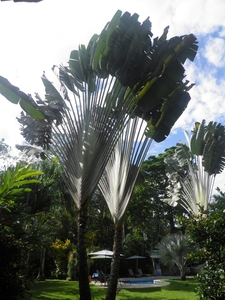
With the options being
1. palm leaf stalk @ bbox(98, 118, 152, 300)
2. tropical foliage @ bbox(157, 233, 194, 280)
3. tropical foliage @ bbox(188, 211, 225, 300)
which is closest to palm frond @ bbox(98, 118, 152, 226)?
palm leaf stalk @ bbox(98, 118, 152, 300)

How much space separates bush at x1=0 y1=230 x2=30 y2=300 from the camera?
493cm

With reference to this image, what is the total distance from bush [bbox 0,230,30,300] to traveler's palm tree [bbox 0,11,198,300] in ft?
7.15

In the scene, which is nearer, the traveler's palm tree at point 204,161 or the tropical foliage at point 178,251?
the traveler's palm tree at point 204,161

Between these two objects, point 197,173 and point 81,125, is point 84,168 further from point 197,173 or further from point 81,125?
point 197,173

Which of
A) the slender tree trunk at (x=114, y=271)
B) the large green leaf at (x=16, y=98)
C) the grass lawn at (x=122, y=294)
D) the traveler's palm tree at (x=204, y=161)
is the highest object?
the traveler's palm tree at (x=204, y=161)

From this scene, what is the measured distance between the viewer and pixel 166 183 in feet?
87.6

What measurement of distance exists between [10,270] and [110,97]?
4946 millimetres

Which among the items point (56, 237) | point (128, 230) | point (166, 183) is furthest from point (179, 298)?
point (128, 230)

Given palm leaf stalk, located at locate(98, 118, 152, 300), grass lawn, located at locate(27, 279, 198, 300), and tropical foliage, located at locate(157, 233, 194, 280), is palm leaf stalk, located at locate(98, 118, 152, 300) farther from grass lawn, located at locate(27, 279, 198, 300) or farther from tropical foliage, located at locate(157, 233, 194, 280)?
tropical foliage, located at locate(157, 233, 194, 280)

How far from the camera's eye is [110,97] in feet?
26.6

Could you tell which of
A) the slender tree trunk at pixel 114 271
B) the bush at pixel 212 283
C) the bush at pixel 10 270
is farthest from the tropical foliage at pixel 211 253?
the slender tree trunk at pixel 114 271

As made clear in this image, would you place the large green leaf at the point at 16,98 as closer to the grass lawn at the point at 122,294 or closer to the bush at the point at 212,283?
the bush at the point at 212,283

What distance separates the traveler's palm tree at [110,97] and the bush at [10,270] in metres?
2.18

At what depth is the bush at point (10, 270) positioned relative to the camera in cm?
493
